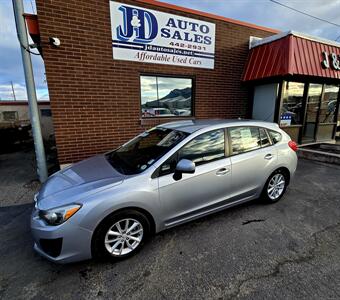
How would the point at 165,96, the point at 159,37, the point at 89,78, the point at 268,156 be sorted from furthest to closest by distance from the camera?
the point at 165,96
the point at 159,37
the point at 89,78
the point at 268,156

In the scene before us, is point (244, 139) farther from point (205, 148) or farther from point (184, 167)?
point (184, 167)

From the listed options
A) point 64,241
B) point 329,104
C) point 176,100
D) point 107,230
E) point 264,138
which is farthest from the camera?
point 329,104

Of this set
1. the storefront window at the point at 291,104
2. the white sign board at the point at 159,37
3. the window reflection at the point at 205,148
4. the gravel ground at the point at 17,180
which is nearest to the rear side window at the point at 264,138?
the window reflection at the point at 205,148

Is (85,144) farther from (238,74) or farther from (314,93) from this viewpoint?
(314,93)

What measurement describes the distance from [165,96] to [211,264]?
495 centimetres

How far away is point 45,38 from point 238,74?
18.9 ft

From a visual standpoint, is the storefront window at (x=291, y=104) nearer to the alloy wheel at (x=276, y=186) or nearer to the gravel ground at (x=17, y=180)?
the alloy wheel at (x=276, y=186)

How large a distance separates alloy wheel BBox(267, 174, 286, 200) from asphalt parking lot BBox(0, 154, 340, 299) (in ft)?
1.01

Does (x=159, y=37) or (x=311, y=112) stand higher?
(x=159, y=37)

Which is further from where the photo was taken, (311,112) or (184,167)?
(311,112)

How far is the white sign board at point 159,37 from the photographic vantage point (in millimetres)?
5125

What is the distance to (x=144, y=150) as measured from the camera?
10.1 feet

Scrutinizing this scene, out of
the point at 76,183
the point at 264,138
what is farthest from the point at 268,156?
the point at 76,183

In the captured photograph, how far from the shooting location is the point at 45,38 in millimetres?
4508
